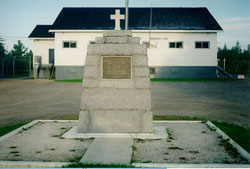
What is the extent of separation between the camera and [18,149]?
5875mm

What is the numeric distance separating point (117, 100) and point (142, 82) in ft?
2.46

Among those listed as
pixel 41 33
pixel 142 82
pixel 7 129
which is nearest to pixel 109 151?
pixel 142 82

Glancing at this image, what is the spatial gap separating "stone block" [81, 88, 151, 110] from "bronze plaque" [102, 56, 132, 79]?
36 cm

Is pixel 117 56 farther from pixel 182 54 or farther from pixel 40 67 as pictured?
pixel 40 67

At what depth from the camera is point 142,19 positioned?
29.4 m

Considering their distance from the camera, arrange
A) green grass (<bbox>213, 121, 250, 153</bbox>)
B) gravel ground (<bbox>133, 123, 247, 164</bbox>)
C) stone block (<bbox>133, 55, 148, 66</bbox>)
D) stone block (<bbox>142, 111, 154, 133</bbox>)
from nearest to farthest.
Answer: gravel ground (<bbox>133, 123, 247, 164</bbox>), green grass (<bbox>213, 121, 250, 153</bbox>), stone block (<bbox>142, 111, 154, 133</bbox>), stone block (<bbox>133, 55, 148, 66</bbox>)

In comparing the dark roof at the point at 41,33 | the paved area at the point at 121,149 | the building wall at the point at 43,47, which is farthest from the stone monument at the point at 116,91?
the dark roof at the point at 41,33

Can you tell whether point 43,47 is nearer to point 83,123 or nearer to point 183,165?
point 83,123

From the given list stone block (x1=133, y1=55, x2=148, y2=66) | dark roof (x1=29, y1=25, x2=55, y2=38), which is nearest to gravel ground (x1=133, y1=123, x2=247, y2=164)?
stone block (x1=133, y1=55, x2=148, y2=66)

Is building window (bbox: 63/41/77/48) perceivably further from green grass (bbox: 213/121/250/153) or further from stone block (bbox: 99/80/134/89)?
stone block (bbox: 99/80/134/89)

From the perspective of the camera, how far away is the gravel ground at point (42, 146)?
17.5 ft

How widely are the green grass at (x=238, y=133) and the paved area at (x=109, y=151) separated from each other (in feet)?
8.22

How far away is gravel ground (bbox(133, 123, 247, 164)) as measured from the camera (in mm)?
5145

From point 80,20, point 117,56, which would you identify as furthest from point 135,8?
point 117,56
